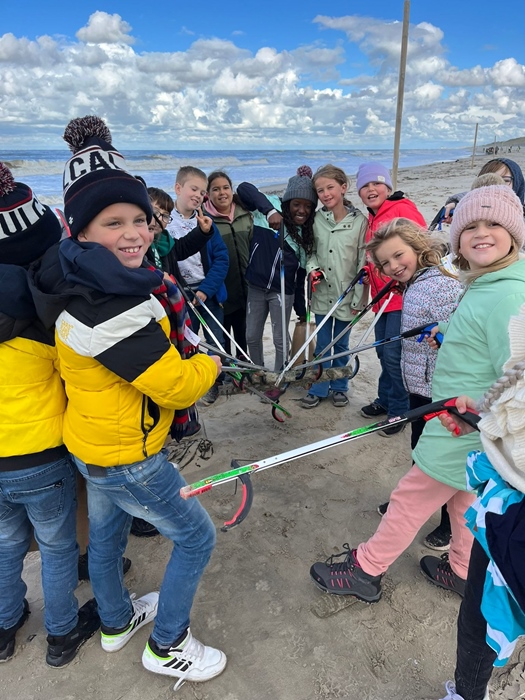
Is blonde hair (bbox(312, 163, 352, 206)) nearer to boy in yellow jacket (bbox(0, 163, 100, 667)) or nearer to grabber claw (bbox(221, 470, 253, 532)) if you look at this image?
boy in yellow jacket (bbox(0, 163, 100, 667))

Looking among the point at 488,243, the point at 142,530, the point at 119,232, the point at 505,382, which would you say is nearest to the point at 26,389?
the point at 119,232

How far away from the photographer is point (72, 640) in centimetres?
202

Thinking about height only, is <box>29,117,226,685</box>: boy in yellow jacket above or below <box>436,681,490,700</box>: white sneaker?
above

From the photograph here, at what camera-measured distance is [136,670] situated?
77.4 inches

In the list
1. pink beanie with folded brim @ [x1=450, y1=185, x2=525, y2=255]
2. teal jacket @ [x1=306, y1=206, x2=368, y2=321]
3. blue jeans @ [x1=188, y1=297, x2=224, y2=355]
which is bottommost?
blue jeans @ [x1=188, y1=297, x2=224, y2=355]

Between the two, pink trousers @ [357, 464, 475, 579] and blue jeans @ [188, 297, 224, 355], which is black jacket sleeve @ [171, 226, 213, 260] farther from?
pink trousers @ [357, 464, 475, 579]

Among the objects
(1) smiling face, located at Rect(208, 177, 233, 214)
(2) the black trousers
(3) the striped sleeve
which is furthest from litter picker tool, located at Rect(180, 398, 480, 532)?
(1) smiling face, located at Rect(208, 177, 233, 214)

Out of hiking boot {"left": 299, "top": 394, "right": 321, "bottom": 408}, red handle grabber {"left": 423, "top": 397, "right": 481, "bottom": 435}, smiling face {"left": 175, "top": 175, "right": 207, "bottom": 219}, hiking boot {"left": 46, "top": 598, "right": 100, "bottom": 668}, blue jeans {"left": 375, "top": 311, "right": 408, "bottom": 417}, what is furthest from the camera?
hiking boot {"left": 299, "top": 394, "right": 321, "bottom": 408}

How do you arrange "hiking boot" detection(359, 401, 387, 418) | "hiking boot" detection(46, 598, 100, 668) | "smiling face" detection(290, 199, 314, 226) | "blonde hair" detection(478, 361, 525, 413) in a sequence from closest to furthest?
1. "blonde hair" detection(478, 361, 525, 413)
2. "hiking boot" detection(46, 598, 100, 668)
3. "smiling face" detection(290, 199, 314, 226)
4. "hiking boot" detection(359, 401, 387, 418)

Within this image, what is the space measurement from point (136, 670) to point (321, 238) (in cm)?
331

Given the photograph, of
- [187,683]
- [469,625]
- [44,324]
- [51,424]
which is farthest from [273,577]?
[44,324]

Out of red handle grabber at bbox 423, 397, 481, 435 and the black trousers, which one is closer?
the black trousers

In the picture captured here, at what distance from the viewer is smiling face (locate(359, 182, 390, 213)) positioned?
3639mm

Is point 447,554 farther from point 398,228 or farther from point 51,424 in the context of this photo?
point 51,424
